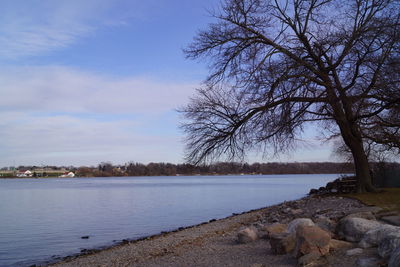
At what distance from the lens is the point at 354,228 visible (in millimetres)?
8602

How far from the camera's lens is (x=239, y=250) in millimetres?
9758

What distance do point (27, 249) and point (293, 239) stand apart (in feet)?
45.4

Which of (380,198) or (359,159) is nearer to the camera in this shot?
(380,198)

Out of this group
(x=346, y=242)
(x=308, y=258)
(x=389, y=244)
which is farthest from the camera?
(x=346, y=242)

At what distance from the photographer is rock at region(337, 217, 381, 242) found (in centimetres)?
841

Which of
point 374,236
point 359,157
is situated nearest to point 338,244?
point 374,236

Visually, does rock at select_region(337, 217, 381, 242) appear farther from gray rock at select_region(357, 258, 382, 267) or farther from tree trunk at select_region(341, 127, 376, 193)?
tree trunk at select_region(341, 127, 376, 193)

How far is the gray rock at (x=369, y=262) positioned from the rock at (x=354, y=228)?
132 centimetres

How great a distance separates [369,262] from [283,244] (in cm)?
201

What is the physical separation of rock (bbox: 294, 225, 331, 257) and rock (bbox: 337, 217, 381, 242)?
2.85 ft

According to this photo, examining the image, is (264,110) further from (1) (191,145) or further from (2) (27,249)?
(2) (27,249)

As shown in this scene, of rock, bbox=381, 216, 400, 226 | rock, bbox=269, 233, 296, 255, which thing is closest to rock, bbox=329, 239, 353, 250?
rock, bbox=269, 233, 296, 255

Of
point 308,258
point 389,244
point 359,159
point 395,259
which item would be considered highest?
point 359,159

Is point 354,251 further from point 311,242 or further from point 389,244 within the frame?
point 389,244
